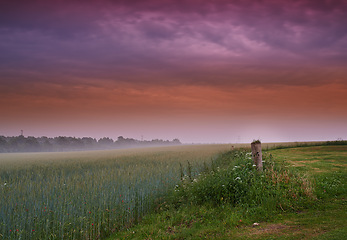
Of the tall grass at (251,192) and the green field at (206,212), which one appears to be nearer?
the green field at (206,212)

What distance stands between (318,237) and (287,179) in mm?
4282

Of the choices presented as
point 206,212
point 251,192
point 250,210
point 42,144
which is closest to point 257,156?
point 251,192

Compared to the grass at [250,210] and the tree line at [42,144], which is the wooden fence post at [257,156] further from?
the tree line at [42,144]

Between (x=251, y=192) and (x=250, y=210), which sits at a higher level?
(x=251, y=192)

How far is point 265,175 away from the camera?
36.3 ft

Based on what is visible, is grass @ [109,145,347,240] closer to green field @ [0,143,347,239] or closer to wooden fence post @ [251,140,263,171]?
green field @ [0,143,347,239]

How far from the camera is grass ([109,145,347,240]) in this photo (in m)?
7.38

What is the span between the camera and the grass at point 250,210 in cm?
738

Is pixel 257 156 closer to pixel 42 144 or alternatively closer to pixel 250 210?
pixel 250 210

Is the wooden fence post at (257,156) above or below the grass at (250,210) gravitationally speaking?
above

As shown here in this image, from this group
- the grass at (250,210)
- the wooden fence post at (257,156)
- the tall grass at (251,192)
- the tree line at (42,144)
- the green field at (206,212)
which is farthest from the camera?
the tree line at (42,144)

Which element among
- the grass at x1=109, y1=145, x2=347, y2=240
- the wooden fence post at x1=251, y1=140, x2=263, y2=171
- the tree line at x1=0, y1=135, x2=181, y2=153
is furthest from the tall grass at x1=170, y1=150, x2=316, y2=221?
the tree line at x1=0, y1=135, x2=181, y2=153

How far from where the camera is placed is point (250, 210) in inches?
356

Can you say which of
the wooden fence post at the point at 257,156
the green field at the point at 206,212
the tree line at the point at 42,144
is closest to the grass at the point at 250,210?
the green field at the point at 206,212
